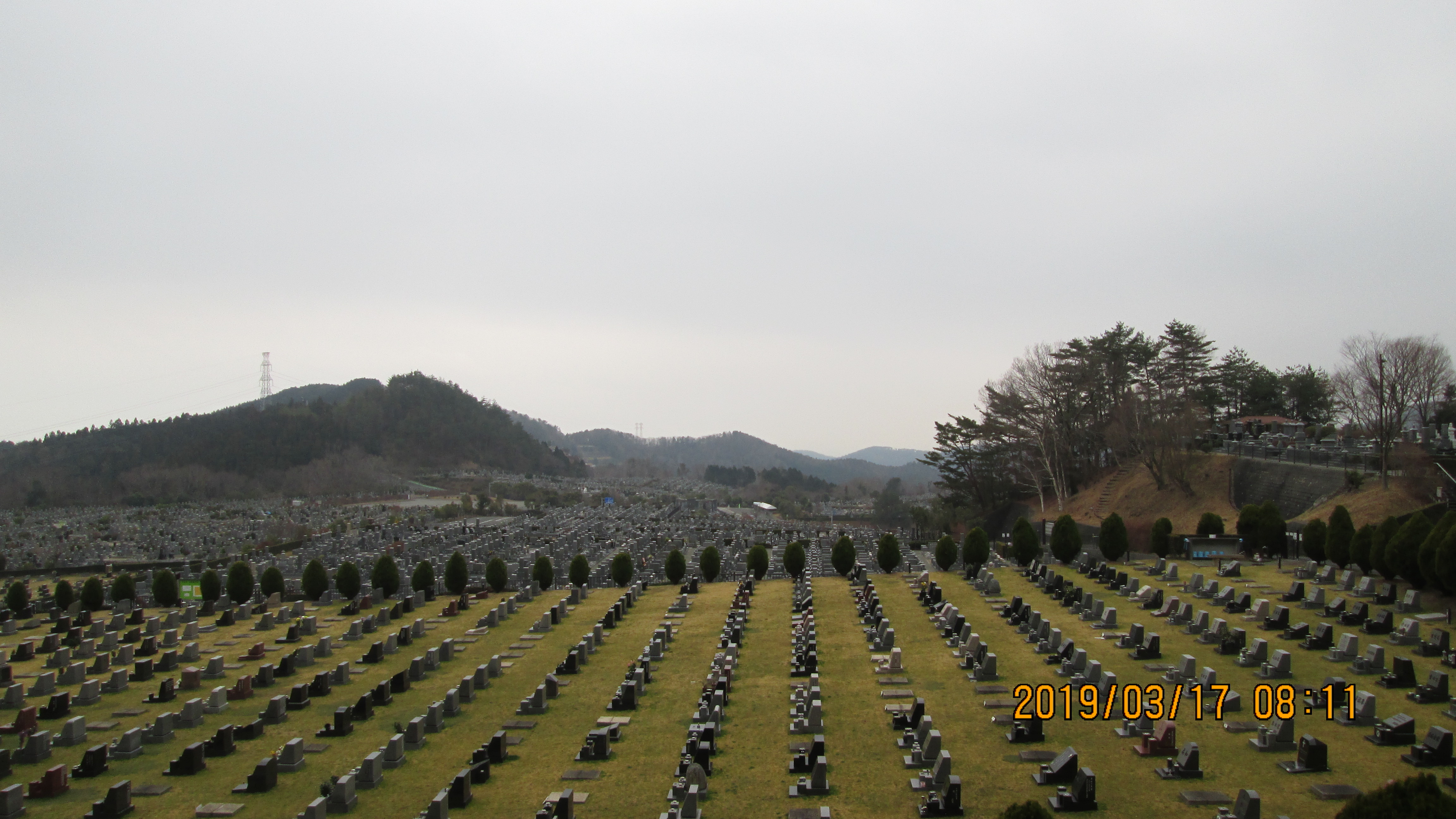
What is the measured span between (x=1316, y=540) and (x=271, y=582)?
35.9m

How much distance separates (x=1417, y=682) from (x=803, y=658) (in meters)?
11.1

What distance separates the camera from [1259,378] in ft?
177

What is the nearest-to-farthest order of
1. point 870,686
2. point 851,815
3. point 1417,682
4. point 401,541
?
point 851,815
point 1417,682
point 870,686
point 401,541

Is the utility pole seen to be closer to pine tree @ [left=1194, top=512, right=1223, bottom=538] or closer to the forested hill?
pine tree @ [left=1194, top=512, right=1223, bottom=538]

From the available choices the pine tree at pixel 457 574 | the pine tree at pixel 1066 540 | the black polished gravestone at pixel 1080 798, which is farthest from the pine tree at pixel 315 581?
the black polished gravestone at pixel 1080 798

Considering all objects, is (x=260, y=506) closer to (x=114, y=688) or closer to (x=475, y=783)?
(x=114, y=688)

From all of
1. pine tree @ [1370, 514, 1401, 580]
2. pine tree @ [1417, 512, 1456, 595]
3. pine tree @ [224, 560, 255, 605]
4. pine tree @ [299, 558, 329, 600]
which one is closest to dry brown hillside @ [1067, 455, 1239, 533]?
pine tree @ [1370, 514, 1401, 580]

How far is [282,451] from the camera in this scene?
122m

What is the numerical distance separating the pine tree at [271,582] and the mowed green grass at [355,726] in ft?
22.2

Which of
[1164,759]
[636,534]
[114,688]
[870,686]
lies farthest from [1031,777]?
[636,534]

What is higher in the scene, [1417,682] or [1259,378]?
[1259,378]

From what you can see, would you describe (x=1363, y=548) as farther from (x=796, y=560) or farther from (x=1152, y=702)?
(x=796, y=560)

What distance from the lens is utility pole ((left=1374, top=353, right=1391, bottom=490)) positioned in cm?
2856

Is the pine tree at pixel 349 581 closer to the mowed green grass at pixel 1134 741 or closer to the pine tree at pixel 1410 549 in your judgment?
the mowed green grass at pixel 1134 741
